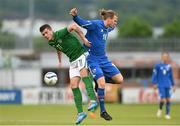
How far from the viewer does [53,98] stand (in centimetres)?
4741

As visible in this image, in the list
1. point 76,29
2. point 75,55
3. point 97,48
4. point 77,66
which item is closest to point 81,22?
point 76,29

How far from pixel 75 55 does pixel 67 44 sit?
0.39 m

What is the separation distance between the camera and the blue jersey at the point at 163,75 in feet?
103

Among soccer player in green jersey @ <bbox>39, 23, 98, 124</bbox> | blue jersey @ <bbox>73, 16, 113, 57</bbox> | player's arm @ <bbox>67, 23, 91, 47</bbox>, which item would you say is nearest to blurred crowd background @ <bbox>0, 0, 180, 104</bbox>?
blue jersey @ <bbox>73, 16, 113, 57</bbox>

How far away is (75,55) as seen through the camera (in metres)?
20.6

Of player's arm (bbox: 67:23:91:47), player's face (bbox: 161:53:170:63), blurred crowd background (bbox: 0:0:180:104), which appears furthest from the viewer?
blurred crowd background (bbox: 0:0:180:104)

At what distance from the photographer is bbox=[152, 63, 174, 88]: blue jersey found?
31328mm

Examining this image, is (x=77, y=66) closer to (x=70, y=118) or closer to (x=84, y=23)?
(x=84, y=23)

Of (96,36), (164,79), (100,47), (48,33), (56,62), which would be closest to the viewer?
(48,33)

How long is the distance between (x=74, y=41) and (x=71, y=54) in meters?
0.36

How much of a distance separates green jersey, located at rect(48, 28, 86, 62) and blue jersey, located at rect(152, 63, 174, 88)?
11.1 meters

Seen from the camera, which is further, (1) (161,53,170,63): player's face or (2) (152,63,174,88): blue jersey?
(2) (152,63,174,88): blue jersey

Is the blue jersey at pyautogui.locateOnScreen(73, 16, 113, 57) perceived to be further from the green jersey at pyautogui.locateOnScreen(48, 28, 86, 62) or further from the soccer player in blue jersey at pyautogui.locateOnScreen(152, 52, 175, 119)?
the soccer player in blue jersey at pyautogui.locateOnScreen(152, 52, 175, 119)

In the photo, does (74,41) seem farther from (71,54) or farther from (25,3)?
(25,3)
